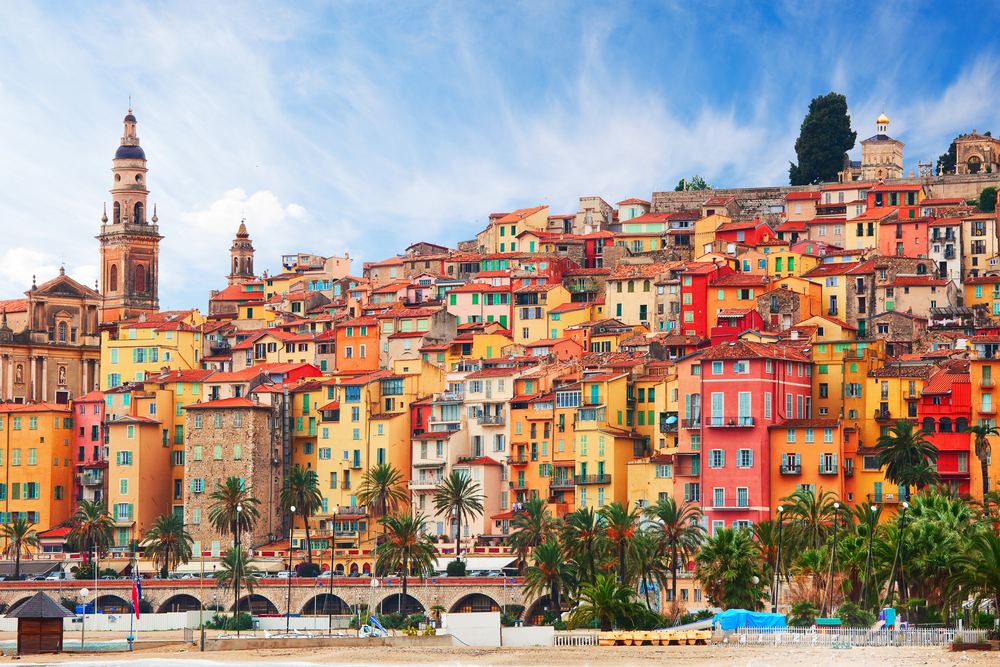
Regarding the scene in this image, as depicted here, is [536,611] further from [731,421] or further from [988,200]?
[988,200]

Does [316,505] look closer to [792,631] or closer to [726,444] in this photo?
[726,444]

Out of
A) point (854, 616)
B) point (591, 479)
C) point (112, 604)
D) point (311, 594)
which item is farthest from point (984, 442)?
point (112, 604)

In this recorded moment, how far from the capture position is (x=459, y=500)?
105 metres

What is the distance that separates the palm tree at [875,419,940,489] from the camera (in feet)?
302

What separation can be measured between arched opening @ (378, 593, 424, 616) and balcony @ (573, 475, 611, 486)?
41.8 feet

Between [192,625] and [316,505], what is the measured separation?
642 inches

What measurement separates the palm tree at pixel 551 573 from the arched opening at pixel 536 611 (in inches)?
193

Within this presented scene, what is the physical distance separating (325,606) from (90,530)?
20241 mm

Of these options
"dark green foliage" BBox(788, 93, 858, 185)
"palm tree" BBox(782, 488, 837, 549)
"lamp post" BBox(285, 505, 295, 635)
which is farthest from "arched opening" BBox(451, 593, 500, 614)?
"dark green foliage" BBox(788, 93, 858, 185)

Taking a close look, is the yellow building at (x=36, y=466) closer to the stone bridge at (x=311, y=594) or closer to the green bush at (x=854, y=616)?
the stone bridge at (x=311, y=594)

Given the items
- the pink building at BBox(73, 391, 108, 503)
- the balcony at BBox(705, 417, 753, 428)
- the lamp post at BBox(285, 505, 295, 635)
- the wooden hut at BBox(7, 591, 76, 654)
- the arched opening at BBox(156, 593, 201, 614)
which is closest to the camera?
the wooden hut at BBox(7, 591, 76, 654)

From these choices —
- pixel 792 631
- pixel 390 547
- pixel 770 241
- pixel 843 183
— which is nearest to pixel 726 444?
pixel 390 547

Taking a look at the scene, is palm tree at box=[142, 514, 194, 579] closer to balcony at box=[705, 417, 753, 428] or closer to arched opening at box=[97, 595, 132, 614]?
arched opening at box=[97, 595, 132, 614]

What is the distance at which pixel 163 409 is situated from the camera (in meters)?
122
